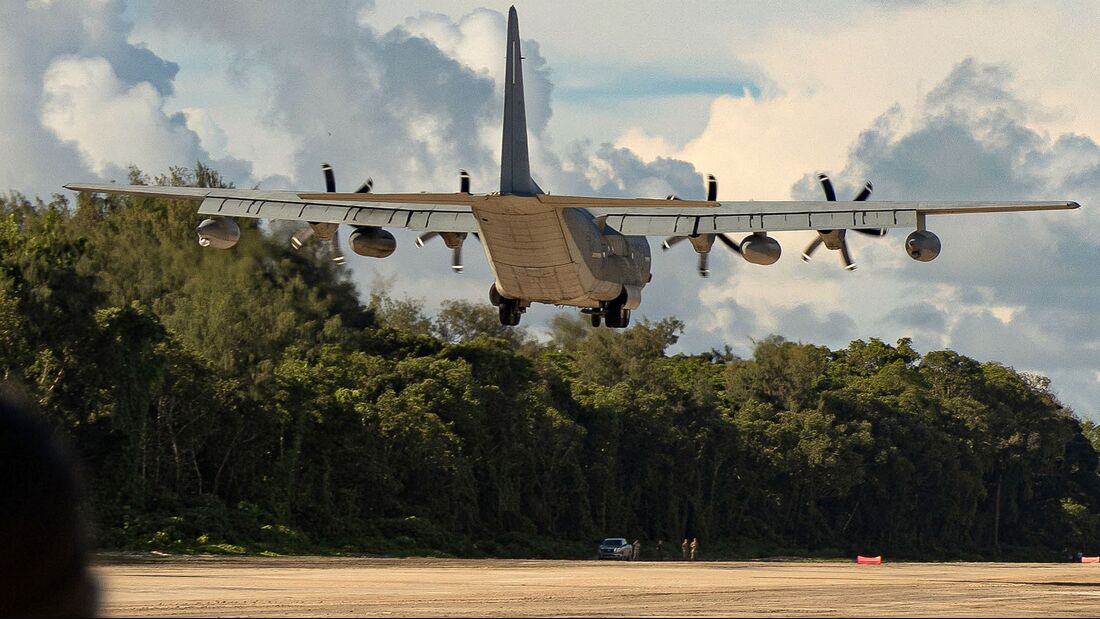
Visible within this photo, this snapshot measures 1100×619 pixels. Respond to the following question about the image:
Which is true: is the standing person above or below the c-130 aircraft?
below

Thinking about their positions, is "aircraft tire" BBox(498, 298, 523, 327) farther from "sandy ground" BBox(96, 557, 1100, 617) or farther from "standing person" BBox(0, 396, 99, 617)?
"standing person" BBox(0, 396, 99, 617)

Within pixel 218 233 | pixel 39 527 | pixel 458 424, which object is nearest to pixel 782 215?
pixel 218 233

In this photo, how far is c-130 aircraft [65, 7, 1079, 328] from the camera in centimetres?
3897

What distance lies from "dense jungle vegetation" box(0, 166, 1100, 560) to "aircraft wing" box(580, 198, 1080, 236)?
479 inches

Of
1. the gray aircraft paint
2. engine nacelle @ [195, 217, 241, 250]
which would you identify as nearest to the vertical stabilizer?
the gray aircraft paint

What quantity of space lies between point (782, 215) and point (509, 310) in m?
9.33

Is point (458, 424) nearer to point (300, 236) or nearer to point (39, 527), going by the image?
point (300, 236)

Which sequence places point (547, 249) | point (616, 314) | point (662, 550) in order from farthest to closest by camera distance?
point (662, 550) < point (616, 314) < point (547, 249)

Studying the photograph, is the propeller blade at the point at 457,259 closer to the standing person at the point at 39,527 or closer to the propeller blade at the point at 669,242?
the propeller blade at the point at 669,242

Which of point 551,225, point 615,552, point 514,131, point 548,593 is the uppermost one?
point 514,131

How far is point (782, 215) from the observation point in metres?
40.4

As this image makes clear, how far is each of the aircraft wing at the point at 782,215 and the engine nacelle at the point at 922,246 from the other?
386 mm

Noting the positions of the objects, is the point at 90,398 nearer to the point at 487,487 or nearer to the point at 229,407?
the point at 229,407

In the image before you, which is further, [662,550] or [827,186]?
[662,550]
